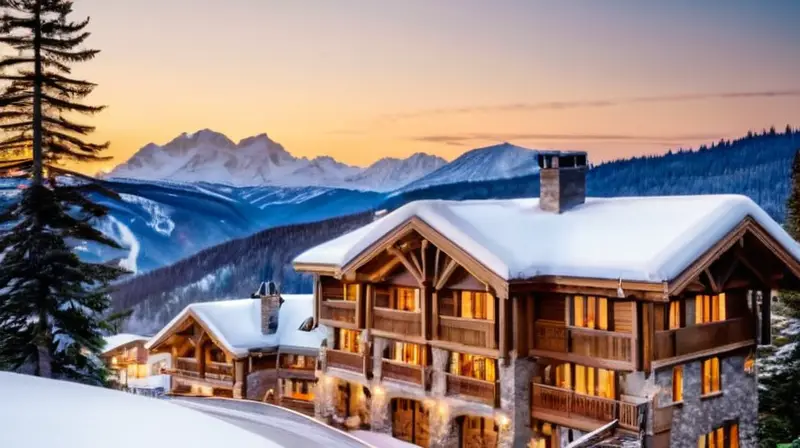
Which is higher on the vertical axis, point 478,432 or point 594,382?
point 594,382

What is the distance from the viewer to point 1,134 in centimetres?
2328

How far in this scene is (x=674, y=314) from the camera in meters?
22.2

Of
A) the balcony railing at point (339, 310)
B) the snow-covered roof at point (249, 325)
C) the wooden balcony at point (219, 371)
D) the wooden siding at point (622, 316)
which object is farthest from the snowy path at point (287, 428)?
the wooden balcony at point (219, 371)

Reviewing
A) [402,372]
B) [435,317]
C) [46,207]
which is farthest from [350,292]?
[46,207]

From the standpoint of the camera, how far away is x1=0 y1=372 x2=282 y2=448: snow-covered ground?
639cm

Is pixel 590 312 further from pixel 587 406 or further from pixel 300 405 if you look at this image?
pixel 300 405

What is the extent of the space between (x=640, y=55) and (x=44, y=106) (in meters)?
55.2

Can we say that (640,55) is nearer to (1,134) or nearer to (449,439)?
(449,439)

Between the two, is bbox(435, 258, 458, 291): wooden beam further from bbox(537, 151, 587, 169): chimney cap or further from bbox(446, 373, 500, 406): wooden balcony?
bbox(537, 151, 587, 169): chimney cap

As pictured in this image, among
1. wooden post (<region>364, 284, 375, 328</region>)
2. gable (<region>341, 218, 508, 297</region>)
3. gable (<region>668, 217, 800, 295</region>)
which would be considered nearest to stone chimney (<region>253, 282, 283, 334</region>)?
wooden post (<region>364, 284, 375, 328</region>)

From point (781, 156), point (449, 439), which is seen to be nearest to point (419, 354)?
point (449, 439)

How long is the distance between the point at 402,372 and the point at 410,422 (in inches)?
97.5

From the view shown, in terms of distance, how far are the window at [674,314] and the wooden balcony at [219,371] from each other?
23897 millimetres

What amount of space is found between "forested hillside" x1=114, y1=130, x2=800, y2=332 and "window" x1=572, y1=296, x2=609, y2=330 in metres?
98.3
